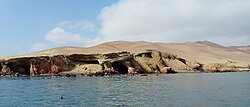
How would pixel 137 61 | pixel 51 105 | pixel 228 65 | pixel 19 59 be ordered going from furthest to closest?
pixel 228 65, pixel 137 61, pixel 19 59, pixel 51 105

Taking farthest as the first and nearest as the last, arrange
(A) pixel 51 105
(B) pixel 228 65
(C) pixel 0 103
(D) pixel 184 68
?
(B) pixel 228 65
(D) pixel 184 68
(C) pixel 0 103
(A) pixel 51 105

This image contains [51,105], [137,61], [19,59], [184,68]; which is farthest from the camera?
[184,68]

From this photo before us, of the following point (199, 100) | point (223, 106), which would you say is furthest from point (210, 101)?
point (223, 106)

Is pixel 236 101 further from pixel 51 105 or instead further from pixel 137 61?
pixel 137 61

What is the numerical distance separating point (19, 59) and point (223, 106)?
89.3m

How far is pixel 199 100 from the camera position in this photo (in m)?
39.0

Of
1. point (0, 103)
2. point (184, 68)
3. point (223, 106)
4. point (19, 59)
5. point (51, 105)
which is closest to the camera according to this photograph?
point (223, 106)

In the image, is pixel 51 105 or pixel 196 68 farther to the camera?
pixel 196 68

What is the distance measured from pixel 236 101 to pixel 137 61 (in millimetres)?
87685

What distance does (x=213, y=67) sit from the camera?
476 ft

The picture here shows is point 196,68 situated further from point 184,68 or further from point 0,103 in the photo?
point 0,103

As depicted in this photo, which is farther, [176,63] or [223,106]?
[176,63]

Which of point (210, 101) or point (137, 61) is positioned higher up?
point (137, 61)

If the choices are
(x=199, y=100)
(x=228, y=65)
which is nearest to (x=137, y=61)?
(x=228, y=65)
